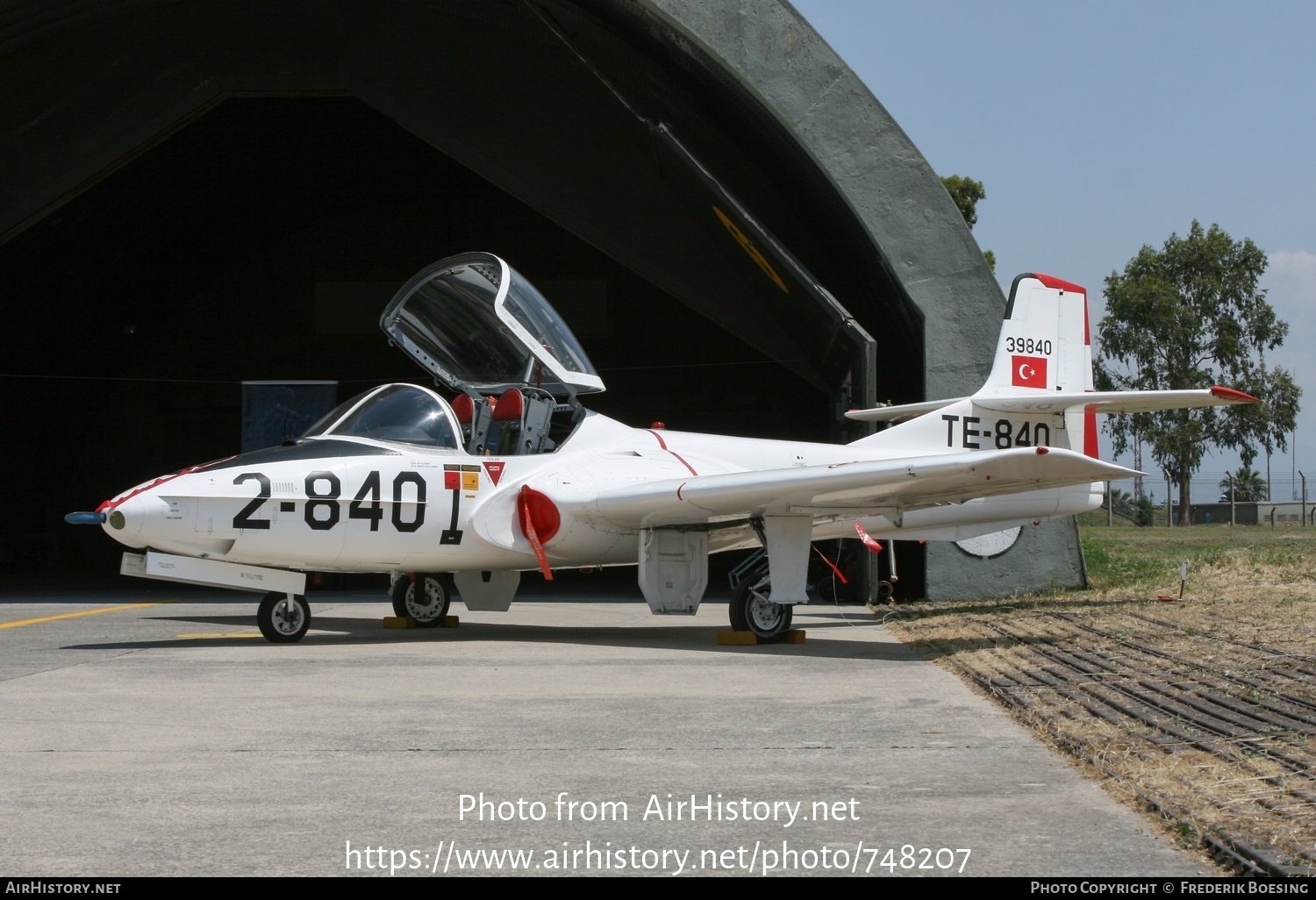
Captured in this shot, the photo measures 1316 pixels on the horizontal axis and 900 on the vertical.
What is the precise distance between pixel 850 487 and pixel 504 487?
2998 millimetres

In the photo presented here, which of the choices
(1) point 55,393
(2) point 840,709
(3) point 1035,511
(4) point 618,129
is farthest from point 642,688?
(1) point 55,393

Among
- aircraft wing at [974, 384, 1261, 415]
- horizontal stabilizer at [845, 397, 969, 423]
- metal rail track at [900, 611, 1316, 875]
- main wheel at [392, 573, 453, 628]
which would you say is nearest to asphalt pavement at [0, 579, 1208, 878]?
metal rail track at [900, 611, 1316, 875]

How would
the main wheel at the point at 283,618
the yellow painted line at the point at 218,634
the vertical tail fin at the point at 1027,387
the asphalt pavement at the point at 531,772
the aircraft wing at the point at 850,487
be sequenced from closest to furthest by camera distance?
the asphalt pavement at the point at 531,772 → the aircraft wing at the point at 850,487 → the main wheel at the point at 283,618 → the yellow painted line at the point at 218,634 → the vertical tail fin at the point at 1027,387

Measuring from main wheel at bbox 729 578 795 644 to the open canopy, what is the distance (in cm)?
227

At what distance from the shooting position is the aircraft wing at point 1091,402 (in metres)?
10.7

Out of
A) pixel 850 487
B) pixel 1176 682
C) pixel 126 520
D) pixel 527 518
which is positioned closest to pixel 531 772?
pixel 1176 682

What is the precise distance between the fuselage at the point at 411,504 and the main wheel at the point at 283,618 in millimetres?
371

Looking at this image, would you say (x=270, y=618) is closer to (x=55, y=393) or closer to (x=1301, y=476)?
(x=55, y=393)

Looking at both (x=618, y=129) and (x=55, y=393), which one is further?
(x=55, y=393)

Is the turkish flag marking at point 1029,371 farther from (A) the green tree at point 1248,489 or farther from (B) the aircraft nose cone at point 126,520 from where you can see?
(A) the green tree at point 1248,489

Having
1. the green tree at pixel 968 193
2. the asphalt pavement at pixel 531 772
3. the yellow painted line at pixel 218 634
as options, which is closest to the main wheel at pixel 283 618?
the asphalt pavement at pixel 531 772

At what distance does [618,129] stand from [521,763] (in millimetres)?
14616

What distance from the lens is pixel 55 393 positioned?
26734mm

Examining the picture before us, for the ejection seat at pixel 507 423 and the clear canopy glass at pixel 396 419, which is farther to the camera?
the ejection seat at pixel 507 423
